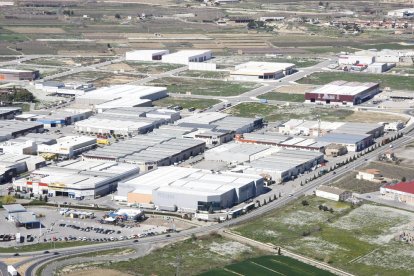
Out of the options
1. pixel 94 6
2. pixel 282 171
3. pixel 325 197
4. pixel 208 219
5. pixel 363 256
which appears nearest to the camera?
pixel 363 256

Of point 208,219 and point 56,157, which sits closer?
point 208,219

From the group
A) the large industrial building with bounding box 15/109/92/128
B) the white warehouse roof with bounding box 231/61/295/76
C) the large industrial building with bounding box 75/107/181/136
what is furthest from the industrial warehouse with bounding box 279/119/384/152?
the white warehouse roof with bounding box 231/61/295/76

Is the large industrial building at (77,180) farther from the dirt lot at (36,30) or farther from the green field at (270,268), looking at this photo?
the dirt lot at (36,30)

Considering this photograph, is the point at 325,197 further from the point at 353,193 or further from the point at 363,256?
the point at 363,256

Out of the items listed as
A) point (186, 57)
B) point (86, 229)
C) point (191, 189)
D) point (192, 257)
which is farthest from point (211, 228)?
point (186, 57)

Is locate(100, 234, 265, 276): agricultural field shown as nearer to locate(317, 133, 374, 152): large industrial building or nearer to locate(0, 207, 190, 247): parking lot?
locate(0, 207, 190, 247): parking lot

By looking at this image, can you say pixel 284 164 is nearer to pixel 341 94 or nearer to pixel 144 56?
pixel 341 94

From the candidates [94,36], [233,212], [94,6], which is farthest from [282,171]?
[94,6]
